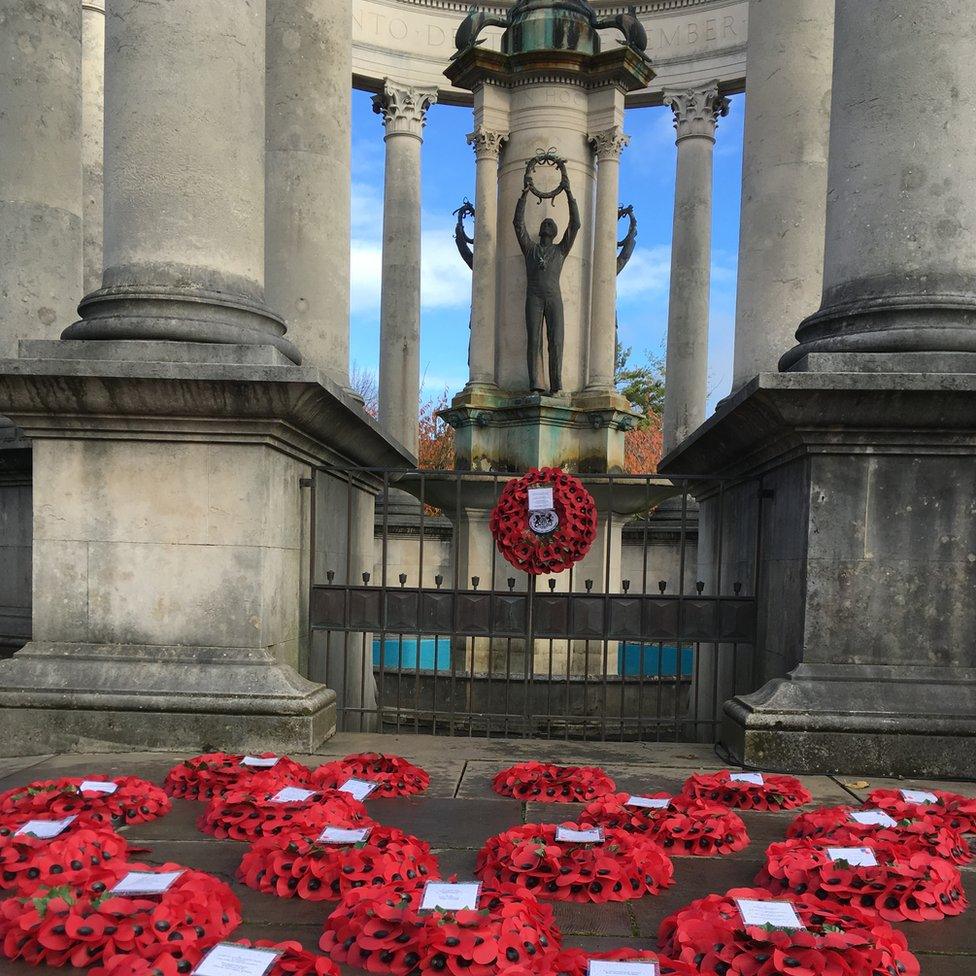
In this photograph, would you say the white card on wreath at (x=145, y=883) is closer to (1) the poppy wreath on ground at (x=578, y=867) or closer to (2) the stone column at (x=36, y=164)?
(1) the poppy wreath on ground at (x=578, y=867)

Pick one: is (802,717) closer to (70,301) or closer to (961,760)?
(961,760)

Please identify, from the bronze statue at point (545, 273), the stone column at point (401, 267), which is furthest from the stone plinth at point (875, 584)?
the stone column at point (401, 267)

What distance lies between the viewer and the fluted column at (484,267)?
18.8m

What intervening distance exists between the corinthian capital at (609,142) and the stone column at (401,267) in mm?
9805

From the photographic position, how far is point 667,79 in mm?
27484

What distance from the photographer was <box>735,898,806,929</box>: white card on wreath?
373cm

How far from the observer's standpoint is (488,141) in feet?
59.2

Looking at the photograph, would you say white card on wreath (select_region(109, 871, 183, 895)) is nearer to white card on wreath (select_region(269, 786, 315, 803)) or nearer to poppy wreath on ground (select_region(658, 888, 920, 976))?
white card on wreath (select_region(269, 786, 315, 803))

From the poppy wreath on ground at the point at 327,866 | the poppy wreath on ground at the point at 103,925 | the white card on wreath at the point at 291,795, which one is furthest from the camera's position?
the white card on wreath at the point at 291,795

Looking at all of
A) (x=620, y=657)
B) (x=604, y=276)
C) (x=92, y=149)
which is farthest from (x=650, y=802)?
(x=92, y=149)

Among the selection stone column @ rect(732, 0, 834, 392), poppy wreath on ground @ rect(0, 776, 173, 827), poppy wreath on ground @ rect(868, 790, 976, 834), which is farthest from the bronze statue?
poppy wreath on ground @ rect(0, 776, 173, 827)

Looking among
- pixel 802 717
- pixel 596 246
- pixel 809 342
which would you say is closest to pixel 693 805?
pixel 802 717

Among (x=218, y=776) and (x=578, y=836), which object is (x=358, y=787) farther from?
(x=578, y=836)

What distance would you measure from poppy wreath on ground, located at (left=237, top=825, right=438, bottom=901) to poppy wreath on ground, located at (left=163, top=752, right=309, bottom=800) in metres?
1.12
